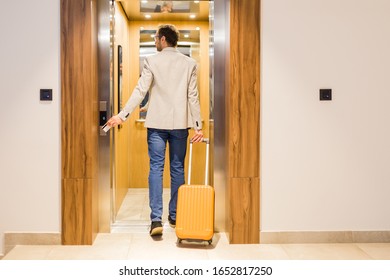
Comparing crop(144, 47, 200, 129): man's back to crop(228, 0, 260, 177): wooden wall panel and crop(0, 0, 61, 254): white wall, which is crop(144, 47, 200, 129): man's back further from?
crop(0, 0, 61, 254): white wall

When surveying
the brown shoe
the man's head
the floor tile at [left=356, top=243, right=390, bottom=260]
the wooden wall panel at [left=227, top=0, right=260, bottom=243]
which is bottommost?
the floor tile at [left=356, top=243, right=390, bottom=260]

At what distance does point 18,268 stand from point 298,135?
7.24 feet

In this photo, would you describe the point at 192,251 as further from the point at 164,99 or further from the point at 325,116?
the point at 325,116

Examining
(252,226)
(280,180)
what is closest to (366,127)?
(280,180)

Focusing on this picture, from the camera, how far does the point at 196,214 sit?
339 centimetres

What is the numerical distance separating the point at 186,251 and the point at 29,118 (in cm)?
143

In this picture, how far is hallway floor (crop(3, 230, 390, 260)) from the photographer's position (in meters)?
3.25

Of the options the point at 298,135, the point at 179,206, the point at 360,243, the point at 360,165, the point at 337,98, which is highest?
the point at 337,98

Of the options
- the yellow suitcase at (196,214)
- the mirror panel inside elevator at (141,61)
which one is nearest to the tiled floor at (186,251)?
the yellow suitcase at (196,214)

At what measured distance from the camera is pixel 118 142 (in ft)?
14.9

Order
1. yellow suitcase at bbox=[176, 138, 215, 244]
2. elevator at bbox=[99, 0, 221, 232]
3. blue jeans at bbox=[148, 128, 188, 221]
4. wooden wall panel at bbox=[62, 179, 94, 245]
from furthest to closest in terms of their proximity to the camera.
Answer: elevator at bbox=[99, 0, 221, 232], blue jeans at bbox=[148, 128, 188, 221], wooden wall panel at bbox=[62, 179, 94, 245], yellow suitcase at bbox=[176, 138, 215, 244]

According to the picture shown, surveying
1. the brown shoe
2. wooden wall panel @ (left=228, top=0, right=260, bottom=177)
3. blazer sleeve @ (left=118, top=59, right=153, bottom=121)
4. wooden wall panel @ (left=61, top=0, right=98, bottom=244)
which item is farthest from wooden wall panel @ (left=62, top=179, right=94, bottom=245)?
wooden wall panel @ (left=228, top=0, right=260, bottom=177)

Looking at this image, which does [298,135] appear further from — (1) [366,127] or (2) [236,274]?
(2) [236,274]

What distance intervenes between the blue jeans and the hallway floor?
299 mm
